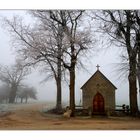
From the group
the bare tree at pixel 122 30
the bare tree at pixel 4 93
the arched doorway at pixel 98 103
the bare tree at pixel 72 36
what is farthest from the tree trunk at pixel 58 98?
the bare tree at pixel 122 30

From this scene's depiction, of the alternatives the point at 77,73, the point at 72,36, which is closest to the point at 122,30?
the point at 72,36

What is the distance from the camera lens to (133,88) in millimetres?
2500

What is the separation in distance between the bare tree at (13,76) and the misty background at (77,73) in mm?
48

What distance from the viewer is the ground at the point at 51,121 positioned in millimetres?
2467

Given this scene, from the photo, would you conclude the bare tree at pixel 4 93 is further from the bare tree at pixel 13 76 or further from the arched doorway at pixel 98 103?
the arched doorway at pixel 98 103

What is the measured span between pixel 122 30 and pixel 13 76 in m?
0.98

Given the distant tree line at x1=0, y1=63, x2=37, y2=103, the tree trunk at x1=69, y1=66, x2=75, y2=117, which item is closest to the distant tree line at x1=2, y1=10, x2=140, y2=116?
the tree trunk at x1=69, y1=66, x2=75, y2=117

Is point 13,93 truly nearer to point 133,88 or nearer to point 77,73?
point 77,73

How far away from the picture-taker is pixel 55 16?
8.38 feet

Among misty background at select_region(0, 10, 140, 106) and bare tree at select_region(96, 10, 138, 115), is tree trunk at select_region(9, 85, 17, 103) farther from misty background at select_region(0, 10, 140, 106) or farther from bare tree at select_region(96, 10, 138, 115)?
bare tree at select_region(96, 10, 138, 115)

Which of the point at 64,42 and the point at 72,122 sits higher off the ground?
the point at 64,42
